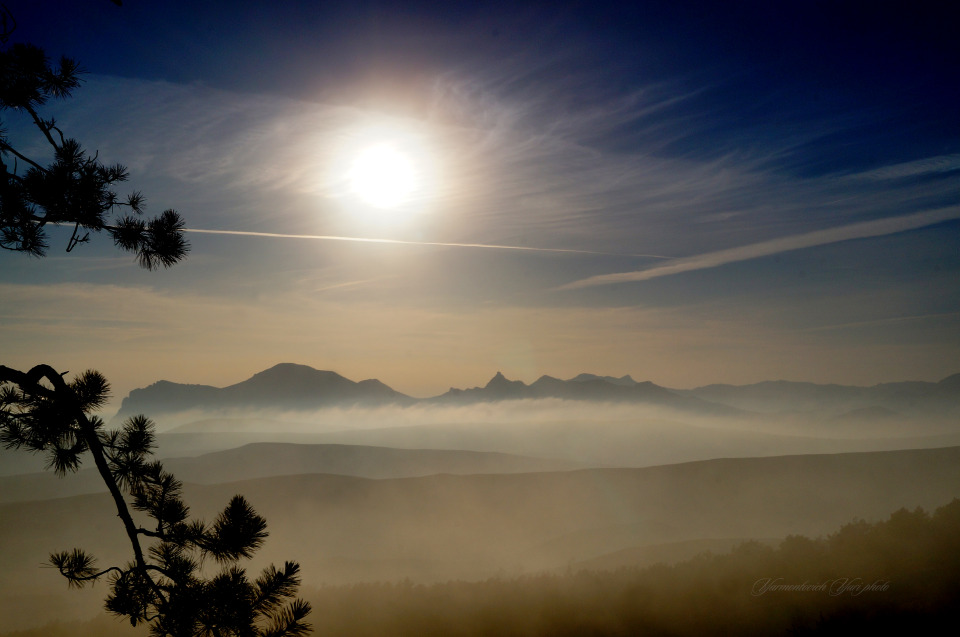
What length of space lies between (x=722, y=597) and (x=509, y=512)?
59.0 meters

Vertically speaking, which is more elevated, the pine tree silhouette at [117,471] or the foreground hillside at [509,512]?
the pine tree silhouette at [117,471]

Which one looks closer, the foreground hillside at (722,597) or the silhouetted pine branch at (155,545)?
the silhouetted pine branch at (155,545)

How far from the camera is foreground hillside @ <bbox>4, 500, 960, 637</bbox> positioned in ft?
30.8

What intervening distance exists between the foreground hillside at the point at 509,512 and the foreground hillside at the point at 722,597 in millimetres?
26979

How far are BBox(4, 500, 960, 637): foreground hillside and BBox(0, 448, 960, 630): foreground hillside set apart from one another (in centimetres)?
2698

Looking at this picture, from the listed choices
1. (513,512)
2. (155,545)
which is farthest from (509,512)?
(155,545)

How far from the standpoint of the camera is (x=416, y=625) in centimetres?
1252

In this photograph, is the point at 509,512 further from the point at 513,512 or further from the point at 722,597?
the point at 722,597

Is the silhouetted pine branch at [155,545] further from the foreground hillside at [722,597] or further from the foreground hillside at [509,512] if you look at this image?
the foreground hillside at [509,512]

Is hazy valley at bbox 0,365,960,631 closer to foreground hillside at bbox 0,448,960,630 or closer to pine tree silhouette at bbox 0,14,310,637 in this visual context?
foreground hillside at bbox 0,448,960,630

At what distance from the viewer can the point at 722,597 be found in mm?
11148

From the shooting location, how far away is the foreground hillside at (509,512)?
4631 centimetres

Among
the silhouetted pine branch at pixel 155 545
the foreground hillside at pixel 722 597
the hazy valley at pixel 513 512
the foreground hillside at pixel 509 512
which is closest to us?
the silhouetted pine branch at pixel 155 545

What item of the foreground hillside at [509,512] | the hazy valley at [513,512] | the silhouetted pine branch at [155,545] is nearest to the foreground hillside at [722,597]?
the silhouetted pine branch at [155,545]
